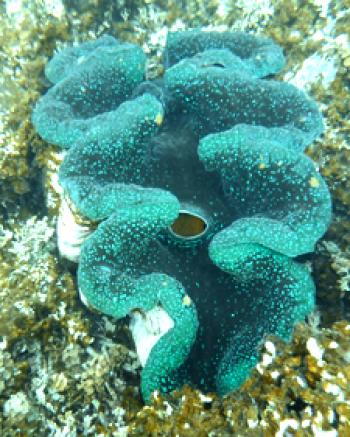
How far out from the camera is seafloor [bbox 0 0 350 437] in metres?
1.51

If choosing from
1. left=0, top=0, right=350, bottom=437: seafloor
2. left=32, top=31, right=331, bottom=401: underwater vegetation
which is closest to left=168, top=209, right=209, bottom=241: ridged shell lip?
left=32, top=31, right=331, bottom=401: underwater vegetation

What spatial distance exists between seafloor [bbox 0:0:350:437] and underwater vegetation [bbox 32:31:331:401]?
216mm

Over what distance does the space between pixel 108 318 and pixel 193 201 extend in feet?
2.30

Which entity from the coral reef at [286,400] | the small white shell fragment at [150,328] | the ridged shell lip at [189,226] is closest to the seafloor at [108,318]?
the coral reef at [286,400]

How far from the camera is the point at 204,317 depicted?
80.0 inches

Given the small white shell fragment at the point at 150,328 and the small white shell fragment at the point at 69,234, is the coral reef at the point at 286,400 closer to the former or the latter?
the small white shell fragment at the point at 150,328

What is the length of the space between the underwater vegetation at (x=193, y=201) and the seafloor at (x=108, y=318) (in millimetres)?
216

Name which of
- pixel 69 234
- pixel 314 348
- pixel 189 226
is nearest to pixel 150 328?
pixel 189 226

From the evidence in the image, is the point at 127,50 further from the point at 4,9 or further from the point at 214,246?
the point at 214,246

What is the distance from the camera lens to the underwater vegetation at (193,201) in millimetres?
1879

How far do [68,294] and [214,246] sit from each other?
769 millimetres

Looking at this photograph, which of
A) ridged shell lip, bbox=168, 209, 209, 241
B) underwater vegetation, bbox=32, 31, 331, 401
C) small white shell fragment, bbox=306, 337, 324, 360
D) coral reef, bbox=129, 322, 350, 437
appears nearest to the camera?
coral reef, bbox=129, 322, 350, 437

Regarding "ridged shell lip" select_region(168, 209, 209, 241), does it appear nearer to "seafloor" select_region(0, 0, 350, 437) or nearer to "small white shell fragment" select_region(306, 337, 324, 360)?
"seafloor" select_region(0, 0, 350, 437)

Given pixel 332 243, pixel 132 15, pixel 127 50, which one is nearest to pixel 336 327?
pixel 332 243
